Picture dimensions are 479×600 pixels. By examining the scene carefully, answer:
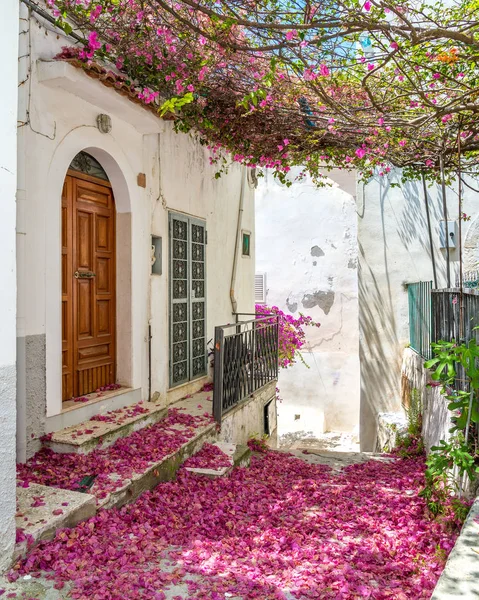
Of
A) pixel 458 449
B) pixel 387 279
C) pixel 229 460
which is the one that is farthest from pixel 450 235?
pixel 229 460

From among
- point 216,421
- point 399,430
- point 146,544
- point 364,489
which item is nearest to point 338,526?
point 364,489

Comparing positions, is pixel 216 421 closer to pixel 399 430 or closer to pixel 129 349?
pixel 129 349

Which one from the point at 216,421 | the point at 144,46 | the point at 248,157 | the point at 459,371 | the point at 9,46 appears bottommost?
the point at 216,421

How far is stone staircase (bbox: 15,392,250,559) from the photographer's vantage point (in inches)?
126

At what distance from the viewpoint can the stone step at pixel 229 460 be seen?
4.85 m

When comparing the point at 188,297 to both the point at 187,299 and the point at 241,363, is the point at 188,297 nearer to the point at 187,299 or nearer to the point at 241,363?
the point at 187,299

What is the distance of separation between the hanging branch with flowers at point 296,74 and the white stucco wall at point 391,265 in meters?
2.09

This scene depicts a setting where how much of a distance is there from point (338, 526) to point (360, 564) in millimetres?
741

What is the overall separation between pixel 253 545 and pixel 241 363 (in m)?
3.27

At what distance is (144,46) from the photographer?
519 cm

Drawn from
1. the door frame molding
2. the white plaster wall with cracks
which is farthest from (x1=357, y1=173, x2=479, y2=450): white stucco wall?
the white plaster wall with cracks

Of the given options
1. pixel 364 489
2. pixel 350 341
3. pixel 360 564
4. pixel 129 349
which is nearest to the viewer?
pixel 360 564

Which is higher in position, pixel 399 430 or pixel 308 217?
pixel 308 217

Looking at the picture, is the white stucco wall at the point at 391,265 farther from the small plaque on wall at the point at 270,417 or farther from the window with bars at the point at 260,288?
the window with bars at the point at 260,288
